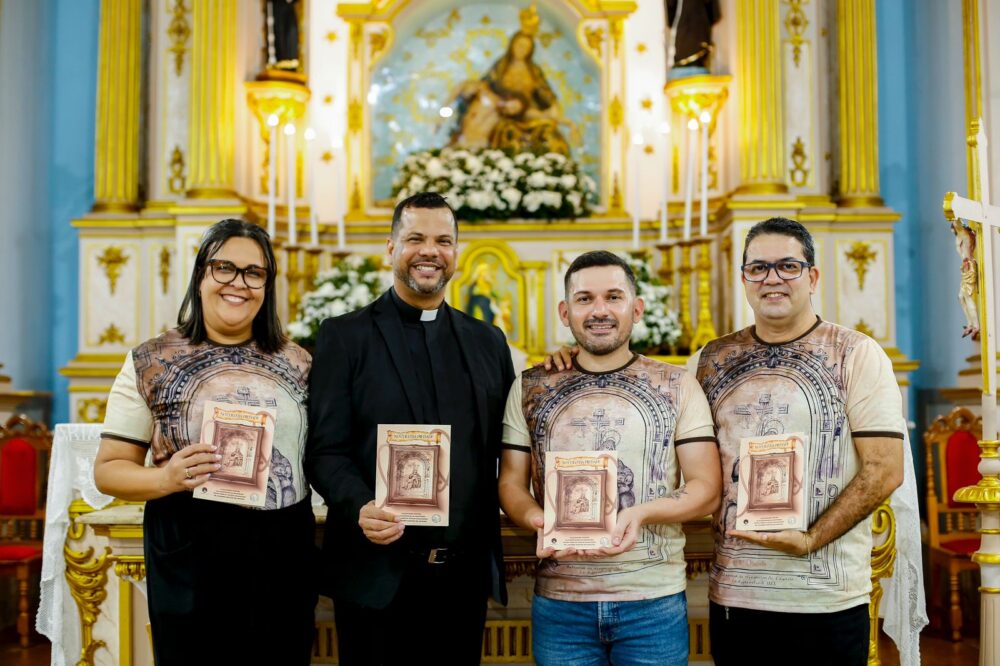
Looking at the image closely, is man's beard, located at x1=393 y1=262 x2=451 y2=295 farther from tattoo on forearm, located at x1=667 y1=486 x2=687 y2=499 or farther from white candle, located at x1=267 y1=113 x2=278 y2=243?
white candle, located at x1=267 y1=113 x2=278 y2=243

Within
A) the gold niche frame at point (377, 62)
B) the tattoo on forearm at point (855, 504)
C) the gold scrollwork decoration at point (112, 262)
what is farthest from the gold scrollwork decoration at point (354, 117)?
the tattoo on forearm at point (855, 504)

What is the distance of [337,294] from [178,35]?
7.70 feet

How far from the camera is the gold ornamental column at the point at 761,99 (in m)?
6.62

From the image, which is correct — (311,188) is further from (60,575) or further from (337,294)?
(60,575)

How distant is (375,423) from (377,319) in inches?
12.0

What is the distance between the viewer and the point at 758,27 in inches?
264

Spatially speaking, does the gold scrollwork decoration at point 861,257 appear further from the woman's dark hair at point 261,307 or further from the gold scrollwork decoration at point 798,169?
the woman's dark hair at point 261,307

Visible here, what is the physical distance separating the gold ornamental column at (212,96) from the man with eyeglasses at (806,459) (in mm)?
4866

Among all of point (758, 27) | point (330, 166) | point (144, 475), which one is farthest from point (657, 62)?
point (144, 475)

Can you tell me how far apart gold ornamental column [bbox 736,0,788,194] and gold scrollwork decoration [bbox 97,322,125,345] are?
168 inches

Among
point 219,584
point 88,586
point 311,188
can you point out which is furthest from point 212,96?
point 219,584

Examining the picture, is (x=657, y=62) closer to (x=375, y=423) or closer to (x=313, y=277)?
(x=313, y=277)

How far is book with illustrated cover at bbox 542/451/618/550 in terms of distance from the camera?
2.38 m

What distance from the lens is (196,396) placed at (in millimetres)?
2576
